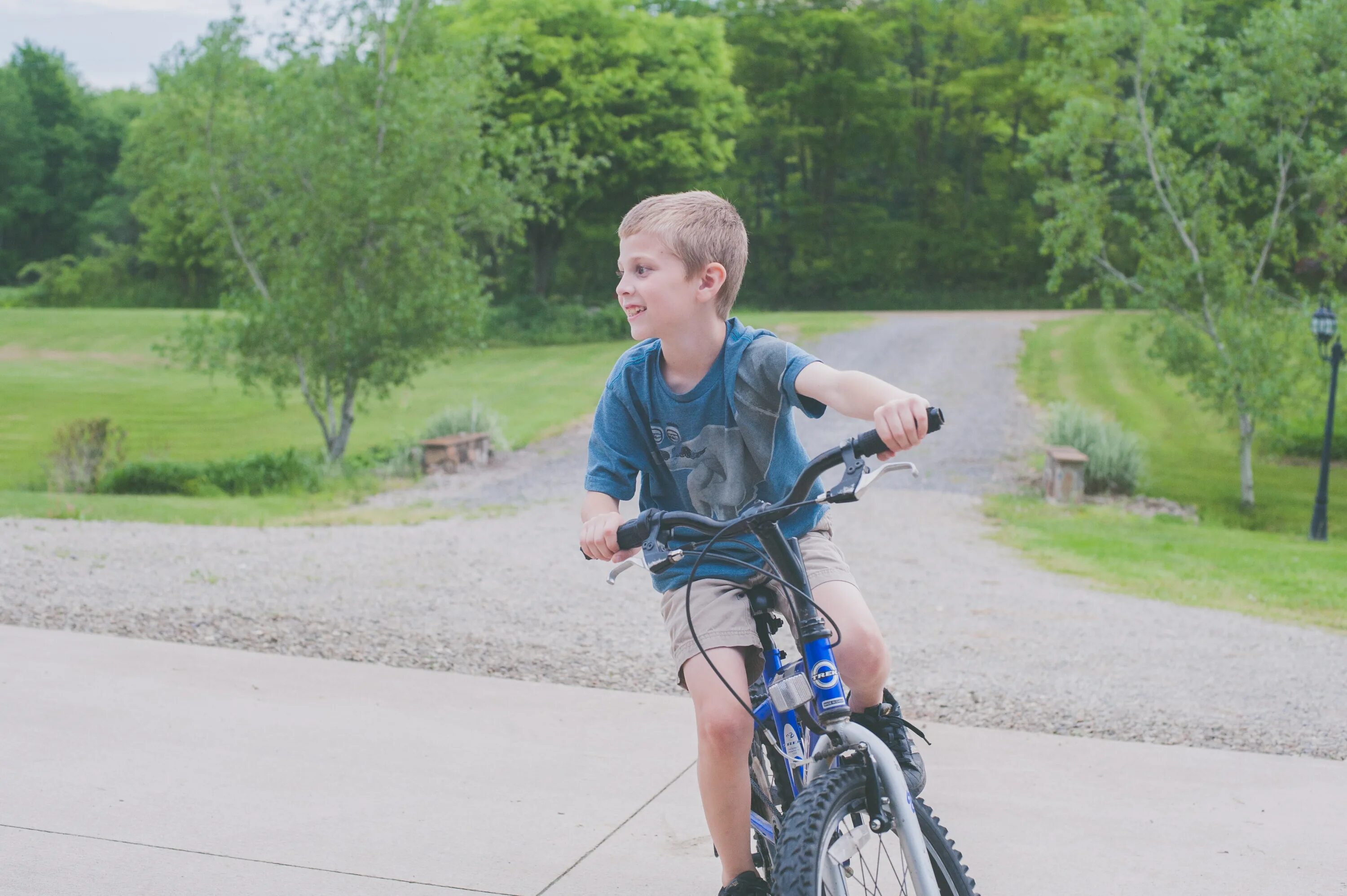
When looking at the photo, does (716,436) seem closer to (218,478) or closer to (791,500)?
(791,500)

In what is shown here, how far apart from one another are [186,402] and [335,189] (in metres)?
9.25

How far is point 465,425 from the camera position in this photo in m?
16.1

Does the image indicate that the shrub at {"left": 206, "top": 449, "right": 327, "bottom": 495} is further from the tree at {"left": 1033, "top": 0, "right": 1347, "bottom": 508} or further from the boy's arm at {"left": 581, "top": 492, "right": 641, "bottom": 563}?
the boy's arm at {"left": 581, "top": 492, "right": 641, "bottom": 563}

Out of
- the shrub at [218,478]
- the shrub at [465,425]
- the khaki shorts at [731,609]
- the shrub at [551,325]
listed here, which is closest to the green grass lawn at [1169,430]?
the shrub at [465,425]

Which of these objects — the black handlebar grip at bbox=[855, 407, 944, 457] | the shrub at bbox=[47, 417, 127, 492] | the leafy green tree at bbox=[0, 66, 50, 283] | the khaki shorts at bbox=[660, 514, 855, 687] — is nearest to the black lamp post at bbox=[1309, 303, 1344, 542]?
the khaki shorts at bbox=[660, 514, 855, 687]

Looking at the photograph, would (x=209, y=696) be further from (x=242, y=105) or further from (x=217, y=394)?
(x=217, y=394)

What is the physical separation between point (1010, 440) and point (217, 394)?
14.0 metres

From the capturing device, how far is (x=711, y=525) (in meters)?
2.19

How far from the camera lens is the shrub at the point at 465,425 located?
16078 mm

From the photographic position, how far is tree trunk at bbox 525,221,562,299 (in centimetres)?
3597

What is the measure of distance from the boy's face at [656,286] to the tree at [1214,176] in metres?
13.2

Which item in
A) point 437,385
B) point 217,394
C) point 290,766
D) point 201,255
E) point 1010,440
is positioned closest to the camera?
point 290,766

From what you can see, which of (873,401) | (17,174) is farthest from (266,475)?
(17,174)

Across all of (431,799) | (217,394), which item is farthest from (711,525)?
(217,394)
